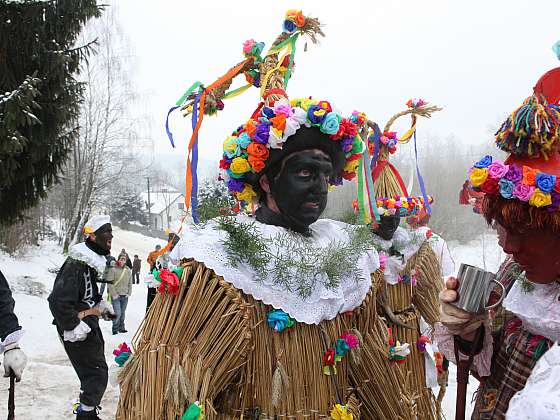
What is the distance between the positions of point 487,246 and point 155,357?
15.0m

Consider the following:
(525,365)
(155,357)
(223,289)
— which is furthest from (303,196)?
(525,365)

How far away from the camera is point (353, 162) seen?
232 cm

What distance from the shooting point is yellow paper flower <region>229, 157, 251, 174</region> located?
6.75ft

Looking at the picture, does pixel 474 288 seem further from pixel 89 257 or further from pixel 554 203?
pixel 89 257

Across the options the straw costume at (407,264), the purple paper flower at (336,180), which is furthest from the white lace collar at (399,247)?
the purple paper flower at (336,180)

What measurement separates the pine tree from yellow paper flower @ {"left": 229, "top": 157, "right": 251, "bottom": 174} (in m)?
6.71

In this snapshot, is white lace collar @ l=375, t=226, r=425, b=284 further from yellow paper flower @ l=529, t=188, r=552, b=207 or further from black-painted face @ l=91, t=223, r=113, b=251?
yellow paper flower @ l=529, t=188, r=552, b=207

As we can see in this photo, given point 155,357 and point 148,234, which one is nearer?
point 155,357

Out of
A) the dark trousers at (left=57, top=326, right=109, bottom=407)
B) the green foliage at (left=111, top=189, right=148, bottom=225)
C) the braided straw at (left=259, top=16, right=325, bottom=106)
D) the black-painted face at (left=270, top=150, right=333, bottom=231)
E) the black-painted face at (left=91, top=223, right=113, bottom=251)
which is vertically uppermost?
the braided straw at (left=259, top=16, right=325, bottom=106)

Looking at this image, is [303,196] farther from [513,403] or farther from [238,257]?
[513,403]

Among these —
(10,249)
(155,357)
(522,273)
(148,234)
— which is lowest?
(148,234)

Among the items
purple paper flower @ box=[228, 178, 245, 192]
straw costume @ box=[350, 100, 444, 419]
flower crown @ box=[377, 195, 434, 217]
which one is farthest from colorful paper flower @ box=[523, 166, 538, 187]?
flower crown @ box=[377, 195, 434, 217]

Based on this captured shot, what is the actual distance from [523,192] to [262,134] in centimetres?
98

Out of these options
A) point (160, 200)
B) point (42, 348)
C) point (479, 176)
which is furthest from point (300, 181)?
point (160, 200)
